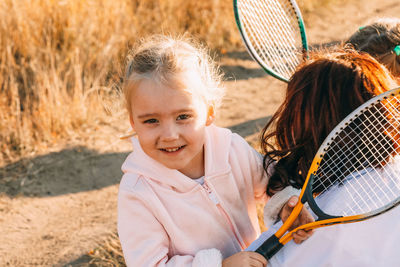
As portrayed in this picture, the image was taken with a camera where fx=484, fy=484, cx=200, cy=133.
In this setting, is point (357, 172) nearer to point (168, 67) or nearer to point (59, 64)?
point (168, 67)

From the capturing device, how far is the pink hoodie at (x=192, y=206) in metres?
1.74

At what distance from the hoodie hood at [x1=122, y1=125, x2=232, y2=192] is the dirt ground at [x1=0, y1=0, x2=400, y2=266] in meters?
1.22

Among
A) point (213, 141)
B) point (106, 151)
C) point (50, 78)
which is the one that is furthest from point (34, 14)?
point (213, 141)

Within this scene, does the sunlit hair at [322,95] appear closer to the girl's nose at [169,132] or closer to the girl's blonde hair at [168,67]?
the girl's blonde hair at [168,67]

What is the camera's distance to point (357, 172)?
166 cm

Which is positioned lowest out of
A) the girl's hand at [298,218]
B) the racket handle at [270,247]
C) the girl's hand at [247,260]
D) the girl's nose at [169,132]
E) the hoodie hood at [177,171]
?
the girl's hand at [247,260]

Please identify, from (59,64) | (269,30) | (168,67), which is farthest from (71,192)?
(168,67)

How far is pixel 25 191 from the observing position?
3.26 meters

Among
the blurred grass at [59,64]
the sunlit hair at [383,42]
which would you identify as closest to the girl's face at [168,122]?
the sunlit hair at [383,42]

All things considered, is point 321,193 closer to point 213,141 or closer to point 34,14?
point 213,141

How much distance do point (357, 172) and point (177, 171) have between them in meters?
0.64

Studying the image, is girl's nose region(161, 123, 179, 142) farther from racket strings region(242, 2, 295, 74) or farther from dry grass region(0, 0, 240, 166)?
dry grass region(0, 0, 240, 166)

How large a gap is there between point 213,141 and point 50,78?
227cm

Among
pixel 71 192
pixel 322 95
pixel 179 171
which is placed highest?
pixel 322 95
